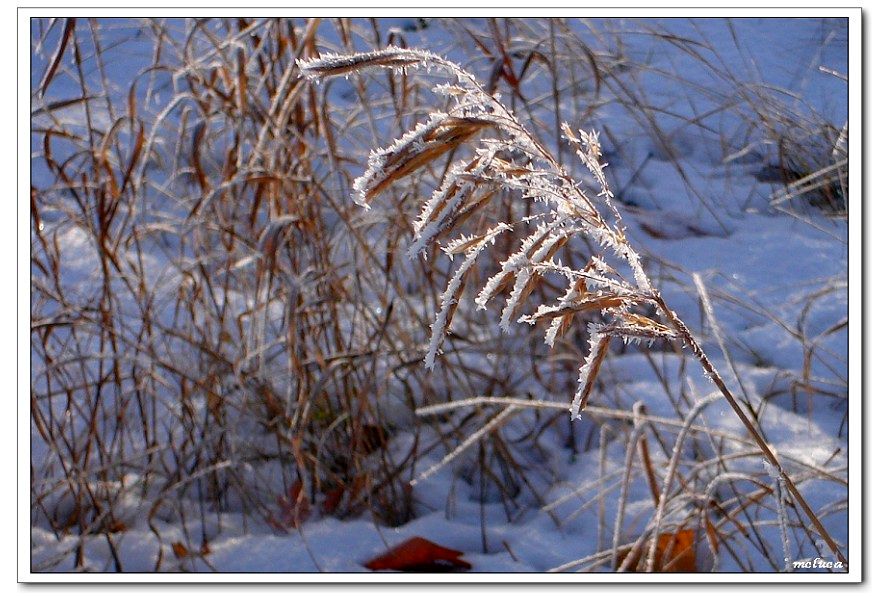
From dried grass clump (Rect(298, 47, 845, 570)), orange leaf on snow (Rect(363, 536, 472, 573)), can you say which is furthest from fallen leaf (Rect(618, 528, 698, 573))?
dried grass clump (Rect(298, 47, 845, 570))

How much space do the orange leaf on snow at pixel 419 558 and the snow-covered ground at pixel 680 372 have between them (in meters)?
0.02

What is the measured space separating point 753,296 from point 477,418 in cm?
54

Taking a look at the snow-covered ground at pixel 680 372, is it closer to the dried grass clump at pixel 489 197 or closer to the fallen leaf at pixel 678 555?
the fallen leaf at pixel 678 555

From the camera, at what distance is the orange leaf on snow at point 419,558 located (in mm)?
1254

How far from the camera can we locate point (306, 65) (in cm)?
57

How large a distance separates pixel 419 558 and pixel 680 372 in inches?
23.0

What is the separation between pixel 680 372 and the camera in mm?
1523

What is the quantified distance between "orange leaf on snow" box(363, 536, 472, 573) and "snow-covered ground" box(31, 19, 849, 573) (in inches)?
0.8

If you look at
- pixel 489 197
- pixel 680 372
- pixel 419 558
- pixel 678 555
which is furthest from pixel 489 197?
pixel 680 372

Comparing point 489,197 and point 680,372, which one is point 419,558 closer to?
point 680,372

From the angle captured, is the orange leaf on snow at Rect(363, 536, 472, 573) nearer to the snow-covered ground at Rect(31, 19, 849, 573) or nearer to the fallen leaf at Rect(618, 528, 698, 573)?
the snow-covered ground at Rect(31, 19, 849, 573)

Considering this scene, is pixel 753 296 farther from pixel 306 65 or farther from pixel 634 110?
pixel 306 65

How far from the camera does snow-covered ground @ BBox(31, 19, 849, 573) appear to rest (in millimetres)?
1283
